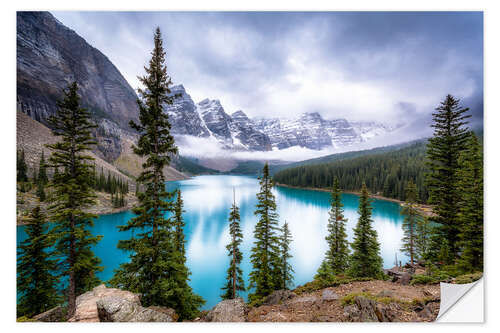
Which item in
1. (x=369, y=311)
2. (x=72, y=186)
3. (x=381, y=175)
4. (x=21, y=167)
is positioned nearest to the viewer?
(x=369, y=311)

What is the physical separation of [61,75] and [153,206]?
14.3 meters

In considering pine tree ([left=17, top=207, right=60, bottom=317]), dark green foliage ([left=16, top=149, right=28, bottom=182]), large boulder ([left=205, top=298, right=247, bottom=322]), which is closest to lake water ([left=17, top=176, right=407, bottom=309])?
pine tree ([left=17, top=207, right=60, bottom=317])

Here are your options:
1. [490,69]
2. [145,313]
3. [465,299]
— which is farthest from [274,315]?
[490,69]

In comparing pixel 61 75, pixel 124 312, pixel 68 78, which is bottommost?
pixel 124 312

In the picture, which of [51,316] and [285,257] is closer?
[51,316]

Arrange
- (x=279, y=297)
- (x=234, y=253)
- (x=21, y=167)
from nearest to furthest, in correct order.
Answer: (x=21, y=167) → (x=279, y=297) → (x=234, y=253)

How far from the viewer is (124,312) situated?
12.3ft

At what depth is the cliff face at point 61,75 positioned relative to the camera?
15.6 feet

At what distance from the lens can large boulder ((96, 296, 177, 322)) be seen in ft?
12.3

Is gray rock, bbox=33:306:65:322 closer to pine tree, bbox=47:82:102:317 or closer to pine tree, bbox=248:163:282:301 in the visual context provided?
pine tree, bbox=47:82:102:317

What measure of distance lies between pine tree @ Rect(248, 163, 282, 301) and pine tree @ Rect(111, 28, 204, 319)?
13.4 feet

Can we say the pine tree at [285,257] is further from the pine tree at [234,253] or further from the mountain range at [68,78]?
the mountain range at [68,78]

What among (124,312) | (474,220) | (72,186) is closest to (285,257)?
(474,220)

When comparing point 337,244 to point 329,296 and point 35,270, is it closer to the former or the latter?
point 329,296
